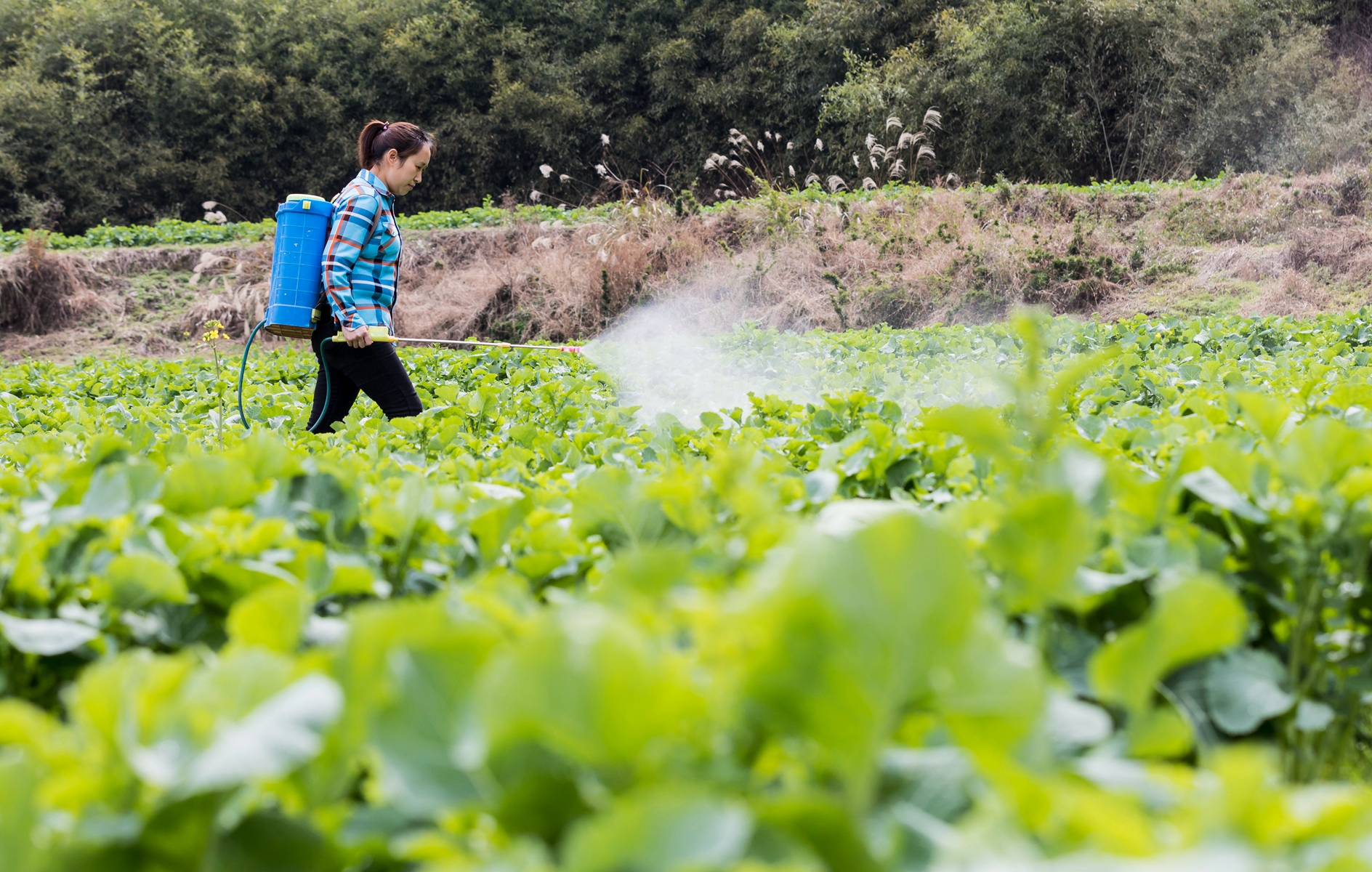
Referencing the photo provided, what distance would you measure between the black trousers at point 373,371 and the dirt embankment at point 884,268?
9879 mm

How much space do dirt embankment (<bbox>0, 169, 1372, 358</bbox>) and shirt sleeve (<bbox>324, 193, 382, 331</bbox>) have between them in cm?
1009

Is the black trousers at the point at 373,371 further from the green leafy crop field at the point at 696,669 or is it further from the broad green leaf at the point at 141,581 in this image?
the broad green leaf at the point at 141,581

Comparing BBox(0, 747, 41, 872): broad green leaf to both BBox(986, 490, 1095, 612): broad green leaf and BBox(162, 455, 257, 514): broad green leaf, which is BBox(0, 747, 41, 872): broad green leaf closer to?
BBox(986, 490, 1095, 612): broad green leaf

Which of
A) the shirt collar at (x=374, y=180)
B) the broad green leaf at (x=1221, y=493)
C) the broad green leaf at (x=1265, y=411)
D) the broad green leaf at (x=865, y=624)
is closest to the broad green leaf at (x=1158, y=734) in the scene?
the broad green leaf at (x=865, y=624)

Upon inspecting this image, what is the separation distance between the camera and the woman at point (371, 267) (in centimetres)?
517

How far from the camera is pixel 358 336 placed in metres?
5.11

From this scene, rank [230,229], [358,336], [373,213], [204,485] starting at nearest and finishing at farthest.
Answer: [204,485]
[358,336]
[373,213]
[230,229]

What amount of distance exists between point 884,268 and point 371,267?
11377 mm

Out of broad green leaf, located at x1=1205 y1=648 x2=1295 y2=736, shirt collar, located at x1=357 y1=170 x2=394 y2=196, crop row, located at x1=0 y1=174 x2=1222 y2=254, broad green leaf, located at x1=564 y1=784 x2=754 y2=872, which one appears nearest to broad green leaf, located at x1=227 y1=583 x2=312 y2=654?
broad green leaf, located at x1=564 y1=784 x2=754 y2=872

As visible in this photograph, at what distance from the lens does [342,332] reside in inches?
201

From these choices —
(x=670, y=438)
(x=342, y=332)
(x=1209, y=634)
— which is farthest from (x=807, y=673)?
(x=342, y=332)

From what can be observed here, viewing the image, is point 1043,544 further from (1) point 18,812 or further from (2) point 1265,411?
(2) point 1265,411

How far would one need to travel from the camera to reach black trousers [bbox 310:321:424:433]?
211 inches

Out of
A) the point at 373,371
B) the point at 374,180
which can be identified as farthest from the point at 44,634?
the point at 374,180
